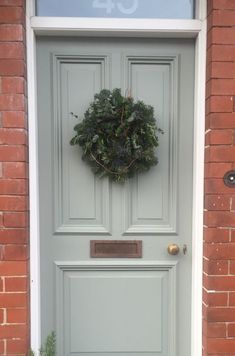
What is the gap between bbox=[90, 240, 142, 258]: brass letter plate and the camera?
2.21 metres

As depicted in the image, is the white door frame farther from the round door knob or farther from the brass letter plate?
the brass letter plate

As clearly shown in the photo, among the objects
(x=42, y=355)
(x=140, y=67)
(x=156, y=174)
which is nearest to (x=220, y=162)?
(x=156, y=174)

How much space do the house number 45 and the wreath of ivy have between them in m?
0.51

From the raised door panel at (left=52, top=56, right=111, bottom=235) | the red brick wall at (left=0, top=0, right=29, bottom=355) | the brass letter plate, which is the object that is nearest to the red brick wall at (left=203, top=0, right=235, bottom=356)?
the brass letter plate

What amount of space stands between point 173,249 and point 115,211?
46 cm

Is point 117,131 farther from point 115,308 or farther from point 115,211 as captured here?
point 115,308

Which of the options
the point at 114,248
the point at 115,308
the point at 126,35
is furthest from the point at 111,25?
the point at 115,308

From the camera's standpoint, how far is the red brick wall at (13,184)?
195 centimetres

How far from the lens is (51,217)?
221 cm

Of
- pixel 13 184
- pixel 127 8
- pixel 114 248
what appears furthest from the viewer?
pixel 114 248

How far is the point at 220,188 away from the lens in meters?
2.00

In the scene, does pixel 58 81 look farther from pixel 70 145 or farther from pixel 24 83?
pixel 70 145

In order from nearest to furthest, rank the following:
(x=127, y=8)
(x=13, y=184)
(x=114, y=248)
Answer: (x=13, y=184), (x=127, y=8), (x=114, y=248)

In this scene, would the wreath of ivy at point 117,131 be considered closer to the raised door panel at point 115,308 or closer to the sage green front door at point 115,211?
the sage green front door at point 115,211
